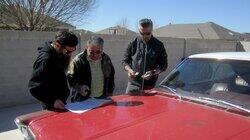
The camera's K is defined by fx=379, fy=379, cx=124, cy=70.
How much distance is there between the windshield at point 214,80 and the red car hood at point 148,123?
0.95 feet

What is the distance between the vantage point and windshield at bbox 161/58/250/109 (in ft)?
12.3

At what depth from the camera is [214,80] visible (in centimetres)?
418

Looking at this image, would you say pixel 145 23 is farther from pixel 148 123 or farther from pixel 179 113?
pixel 148 123

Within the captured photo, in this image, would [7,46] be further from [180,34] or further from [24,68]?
[180,34]

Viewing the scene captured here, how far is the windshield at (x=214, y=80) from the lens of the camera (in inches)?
148

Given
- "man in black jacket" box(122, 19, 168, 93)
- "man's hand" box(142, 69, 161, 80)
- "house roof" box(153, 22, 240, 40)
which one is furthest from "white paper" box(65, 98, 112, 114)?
"house roof" box(153, 22, 240, 40)

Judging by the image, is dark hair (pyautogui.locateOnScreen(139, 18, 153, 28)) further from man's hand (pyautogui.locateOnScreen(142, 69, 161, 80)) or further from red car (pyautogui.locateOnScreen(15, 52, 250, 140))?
red car (pyautogui.locateOnScreen(15, 52, 250, 140))

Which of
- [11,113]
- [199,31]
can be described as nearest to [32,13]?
[11,113]

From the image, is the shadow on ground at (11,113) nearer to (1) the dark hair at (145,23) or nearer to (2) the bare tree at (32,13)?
(1) the dark hair at (145,23)

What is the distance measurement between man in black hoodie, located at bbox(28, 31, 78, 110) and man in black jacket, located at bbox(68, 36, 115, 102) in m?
0.31

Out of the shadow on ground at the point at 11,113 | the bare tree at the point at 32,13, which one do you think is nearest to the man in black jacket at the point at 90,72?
the shadow on ground at the point at 11,113

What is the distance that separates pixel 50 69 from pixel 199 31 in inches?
1455

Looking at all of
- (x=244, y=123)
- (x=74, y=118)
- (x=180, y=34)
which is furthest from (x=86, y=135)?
(x=180, y=34)

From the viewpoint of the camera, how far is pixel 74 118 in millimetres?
3416
